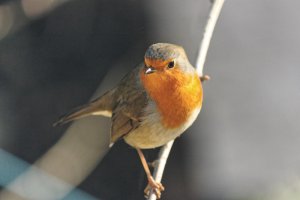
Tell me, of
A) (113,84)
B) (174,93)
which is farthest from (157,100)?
(113,84)

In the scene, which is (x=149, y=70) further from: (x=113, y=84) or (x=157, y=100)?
(x=113, y=84)

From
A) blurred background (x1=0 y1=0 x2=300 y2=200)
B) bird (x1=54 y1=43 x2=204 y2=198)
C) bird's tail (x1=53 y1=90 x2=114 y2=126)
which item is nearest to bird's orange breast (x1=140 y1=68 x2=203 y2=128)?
bird (x1=54 y1=43 x2=204 y2=198)

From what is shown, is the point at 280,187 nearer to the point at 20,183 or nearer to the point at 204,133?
the point at 204,133

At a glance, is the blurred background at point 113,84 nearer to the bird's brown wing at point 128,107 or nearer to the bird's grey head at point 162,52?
the bird's brown wing at point 128,107

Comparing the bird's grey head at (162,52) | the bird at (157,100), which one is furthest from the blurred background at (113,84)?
the bird's grey head at (162,52)

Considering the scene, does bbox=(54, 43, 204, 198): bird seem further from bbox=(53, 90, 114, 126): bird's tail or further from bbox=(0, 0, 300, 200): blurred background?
bbox=(0, 0, 300, 200): blurred background

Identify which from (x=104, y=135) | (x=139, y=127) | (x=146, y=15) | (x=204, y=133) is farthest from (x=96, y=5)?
(x=139, y=127)

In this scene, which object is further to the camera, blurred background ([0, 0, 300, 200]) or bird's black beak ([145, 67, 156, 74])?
blurred background ([0, 0, 300, 200])

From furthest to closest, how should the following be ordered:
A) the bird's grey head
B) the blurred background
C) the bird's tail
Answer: the blurred background
the bird's tail
the bird's grey head

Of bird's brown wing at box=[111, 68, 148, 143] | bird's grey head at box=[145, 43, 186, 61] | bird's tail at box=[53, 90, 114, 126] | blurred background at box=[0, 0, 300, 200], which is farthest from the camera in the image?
blurred background at box=[0, 0, 300, 200]
